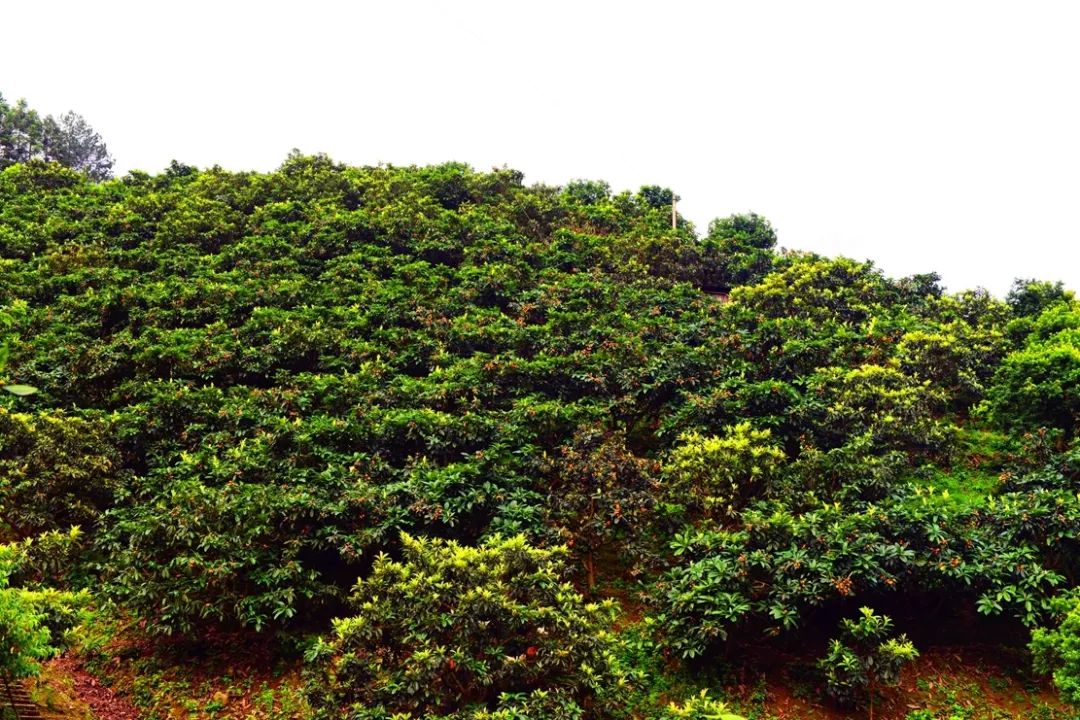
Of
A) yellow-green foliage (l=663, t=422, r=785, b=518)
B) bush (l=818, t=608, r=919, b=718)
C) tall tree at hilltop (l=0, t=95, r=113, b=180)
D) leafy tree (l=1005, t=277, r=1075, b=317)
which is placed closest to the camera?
bush (l=818, t=608, r=919, b=718)

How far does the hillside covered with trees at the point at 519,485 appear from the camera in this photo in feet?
27.5

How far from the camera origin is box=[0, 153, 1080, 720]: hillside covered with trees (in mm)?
8375

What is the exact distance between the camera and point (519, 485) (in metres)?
11.8

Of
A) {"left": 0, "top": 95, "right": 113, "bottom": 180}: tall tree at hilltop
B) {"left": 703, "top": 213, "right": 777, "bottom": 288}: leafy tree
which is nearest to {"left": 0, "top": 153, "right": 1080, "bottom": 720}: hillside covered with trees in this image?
{"left": 703, "top": 213, "right": 777, "bottom": 288}: leafy tree

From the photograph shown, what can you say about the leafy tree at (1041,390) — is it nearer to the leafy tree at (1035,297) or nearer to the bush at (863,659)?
the leafy tree at (1035,297)

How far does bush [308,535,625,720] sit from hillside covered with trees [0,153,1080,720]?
0.04 metres

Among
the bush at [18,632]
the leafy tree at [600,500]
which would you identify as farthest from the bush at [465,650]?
the bush at [18,632]

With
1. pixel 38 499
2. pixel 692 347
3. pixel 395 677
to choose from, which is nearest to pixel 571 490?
pixel 395 677

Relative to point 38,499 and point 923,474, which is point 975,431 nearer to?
point 923,474

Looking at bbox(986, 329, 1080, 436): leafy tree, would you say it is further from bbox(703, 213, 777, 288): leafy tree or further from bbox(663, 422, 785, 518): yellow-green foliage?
bbox(703, 213, 777, 288): leafy tree

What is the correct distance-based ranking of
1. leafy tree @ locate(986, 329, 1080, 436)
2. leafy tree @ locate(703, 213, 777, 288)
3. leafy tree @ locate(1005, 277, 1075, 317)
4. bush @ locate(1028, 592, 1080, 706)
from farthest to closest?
leafy tree @ locate(703, 213, 777, 288), leafy tree @ locate(1005, 277, 1075, 317), leafy tree @ locate(986, 329, 1080, 436), bush @ locate(1028, 592, 1080, 706)

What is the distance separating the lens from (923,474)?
45.0 ft

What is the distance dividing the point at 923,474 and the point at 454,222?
16.1 metres

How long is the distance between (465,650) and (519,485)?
4.15m
